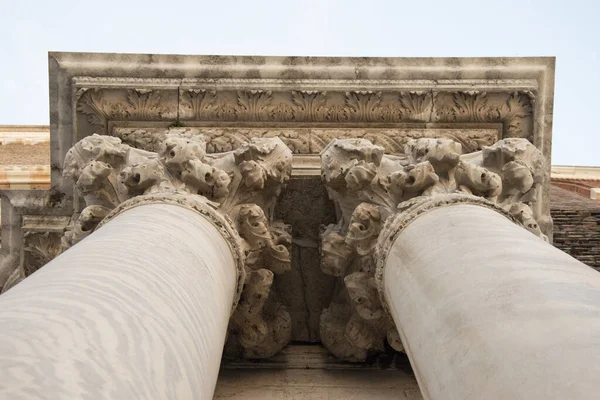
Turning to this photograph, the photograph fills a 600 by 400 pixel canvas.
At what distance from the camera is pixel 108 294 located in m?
3.43

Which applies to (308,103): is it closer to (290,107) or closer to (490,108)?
(290,107)

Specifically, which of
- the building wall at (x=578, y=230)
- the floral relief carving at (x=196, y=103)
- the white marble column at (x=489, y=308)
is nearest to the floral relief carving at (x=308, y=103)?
the floral relief carving at (x=196, y=103)

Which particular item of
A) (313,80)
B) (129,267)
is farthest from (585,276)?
(313,80)

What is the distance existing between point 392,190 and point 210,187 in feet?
4.47

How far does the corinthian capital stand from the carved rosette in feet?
1.48

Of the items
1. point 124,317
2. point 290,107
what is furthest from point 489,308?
point 290,107

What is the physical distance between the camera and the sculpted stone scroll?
5.58 metres

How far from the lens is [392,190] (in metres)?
5.61

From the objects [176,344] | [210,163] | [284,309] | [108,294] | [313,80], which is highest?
[313,80]

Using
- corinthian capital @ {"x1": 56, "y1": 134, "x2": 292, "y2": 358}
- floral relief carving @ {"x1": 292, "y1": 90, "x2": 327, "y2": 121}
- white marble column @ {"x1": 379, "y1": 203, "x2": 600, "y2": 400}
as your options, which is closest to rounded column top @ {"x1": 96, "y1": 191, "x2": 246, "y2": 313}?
corinthian capital @ {"x1": 56, "y1": 134, "x2": 292, "y2": 358}

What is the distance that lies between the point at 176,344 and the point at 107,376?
71 cm

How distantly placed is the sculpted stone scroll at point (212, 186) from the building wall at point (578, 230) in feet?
15.1

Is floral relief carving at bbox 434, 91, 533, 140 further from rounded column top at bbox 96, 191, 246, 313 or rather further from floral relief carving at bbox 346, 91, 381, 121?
rounded column top at bbox 96, 191, 246, 313

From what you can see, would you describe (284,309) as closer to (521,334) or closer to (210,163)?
(210,163)
